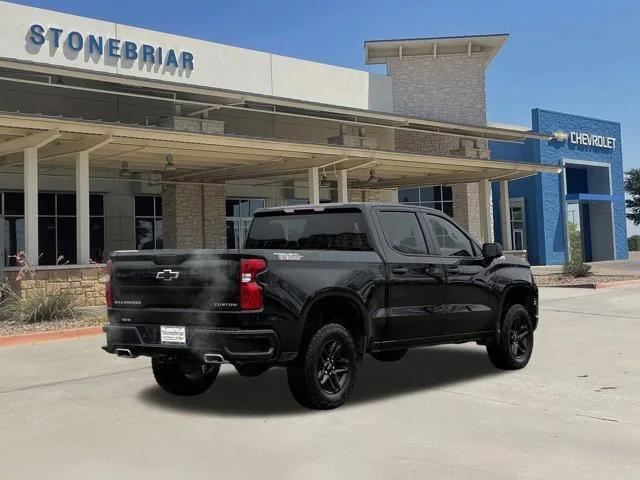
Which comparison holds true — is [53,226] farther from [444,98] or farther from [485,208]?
[444,98]

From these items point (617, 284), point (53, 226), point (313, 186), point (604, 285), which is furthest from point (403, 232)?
point (53, 226)

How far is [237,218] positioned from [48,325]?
14.4m

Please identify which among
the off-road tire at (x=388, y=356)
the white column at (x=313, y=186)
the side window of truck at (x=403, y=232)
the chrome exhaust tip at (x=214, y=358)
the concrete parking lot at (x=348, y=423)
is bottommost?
the concrete parking lot at (x=348, y=423)

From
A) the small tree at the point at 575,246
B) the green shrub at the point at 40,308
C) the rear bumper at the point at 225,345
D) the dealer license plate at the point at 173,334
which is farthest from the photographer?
the small tree at the point at 575,246

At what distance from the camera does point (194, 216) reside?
24766 mm

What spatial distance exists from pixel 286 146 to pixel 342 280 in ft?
42.0

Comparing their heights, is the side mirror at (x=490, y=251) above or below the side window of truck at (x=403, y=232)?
below

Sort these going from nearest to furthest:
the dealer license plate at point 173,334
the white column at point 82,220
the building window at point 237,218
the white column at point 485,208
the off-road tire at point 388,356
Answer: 1. the dealer license plate at point 173,334
2. the off-road tire at point 388,356
3. the white column at point 82,220
4. the building window at point 237,218
5. the white column at point 485,208

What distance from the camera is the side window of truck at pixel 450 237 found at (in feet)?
26.3

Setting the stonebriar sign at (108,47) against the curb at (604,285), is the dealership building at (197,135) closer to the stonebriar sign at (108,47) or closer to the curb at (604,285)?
the stonebriar sign at (108,47)

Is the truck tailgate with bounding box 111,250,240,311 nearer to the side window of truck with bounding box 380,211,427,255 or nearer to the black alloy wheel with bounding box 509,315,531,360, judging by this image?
the side window of truck with bounding box 380,211,427,255

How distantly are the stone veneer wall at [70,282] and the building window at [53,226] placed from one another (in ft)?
17.7

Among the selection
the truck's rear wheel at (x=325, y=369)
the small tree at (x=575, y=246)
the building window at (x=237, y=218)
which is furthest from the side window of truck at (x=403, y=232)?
the building window at (x=237, y=218)

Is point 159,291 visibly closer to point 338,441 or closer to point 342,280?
point 342,280
